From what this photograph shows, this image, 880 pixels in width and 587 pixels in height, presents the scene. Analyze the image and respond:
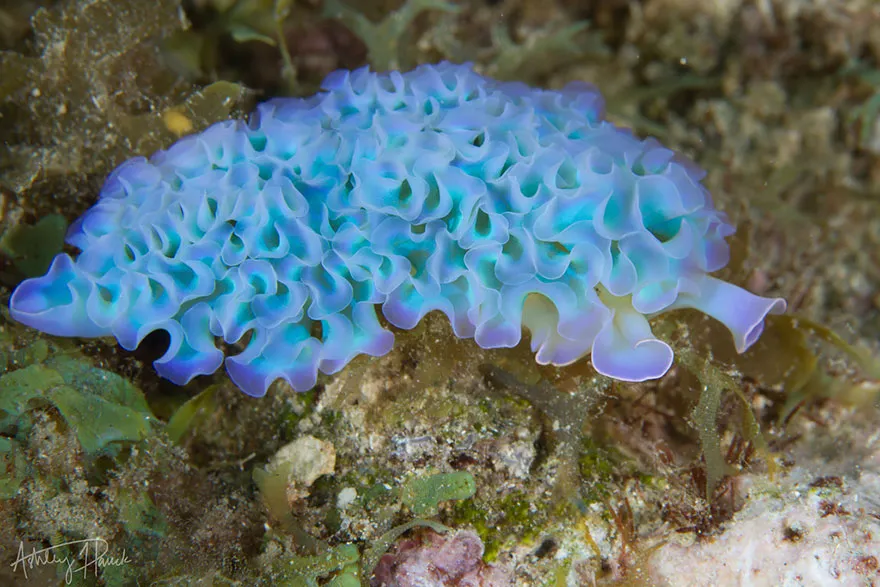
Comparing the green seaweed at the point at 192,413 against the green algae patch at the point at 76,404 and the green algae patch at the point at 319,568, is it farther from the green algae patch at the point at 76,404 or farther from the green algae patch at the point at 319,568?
the green algae patch at the point at 319,568

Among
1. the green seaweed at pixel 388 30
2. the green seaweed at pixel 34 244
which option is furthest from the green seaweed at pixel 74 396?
the green seaweed at pixel 388 30

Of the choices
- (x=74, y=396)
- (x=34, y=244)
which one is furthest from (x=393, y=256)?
(x=34, y=244)

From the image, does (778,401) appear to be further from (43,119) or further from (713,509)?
(43,119)

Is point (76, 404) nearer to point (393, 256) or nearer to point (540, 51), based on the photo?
point (393, 256)

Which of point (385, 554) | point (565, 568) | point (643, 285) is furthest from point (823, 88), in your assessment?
point (385, 554)

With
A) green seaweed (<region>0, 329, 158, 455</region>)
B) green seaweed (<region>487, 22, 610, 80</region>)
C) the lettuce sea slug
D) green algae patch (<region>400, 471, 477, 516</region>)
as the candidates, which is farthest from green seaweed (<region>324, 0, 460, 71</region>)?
green algae patch (<region>400, 471, 477, 516</region>)
